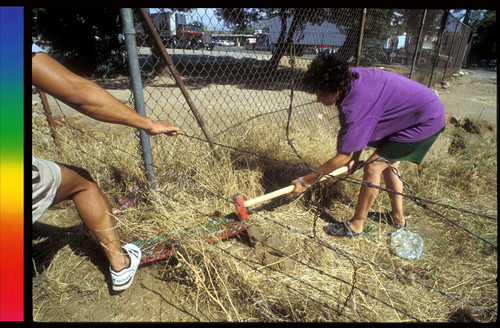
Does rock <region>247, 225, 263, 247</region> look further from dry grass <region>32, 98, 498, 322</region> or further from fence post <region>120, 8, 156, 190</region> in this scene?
fence post <region>120, 8, 156, 190</region>

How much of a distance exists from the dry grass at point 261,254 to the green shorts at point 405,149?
675 mm

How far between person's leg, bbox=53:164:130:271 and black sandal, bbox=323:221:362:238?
1694mm

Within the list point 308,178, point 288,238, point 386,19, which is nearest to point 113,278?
point 288,238

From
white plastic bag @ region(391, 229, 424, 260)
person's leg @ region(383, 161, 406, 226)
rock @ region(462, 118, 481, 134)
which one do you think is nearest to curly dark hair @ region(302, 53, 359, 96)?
person's leg @ region(383, 161, 406, 226)

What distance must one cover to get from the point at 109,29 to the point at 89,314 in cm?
1119

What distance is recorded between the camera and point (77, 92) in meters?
1.45

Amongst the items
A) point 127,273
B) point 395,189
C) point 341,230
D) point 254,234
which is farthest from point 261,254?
point 395,189

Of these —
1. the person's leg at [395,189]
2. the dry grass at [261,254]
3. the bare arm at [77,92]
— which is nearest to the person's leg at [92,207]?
the dry grass at [261,254]

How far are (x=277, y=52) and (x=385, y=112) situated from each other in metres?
6.20

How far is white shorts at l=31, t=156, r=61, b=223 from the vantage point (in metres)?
1.40

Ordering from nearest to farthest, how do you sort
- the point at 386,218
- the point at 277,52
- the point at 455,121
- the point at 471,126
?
the point at 386,218
the point at 471,126
the point at 455,121
the point at 277,52

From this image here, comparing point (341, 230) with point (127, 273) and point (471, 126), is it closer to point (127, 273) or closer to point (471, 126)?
point (127, 273)

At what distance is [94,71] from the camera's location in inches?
433

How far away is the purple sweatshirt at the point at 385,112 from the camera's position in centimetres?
195
